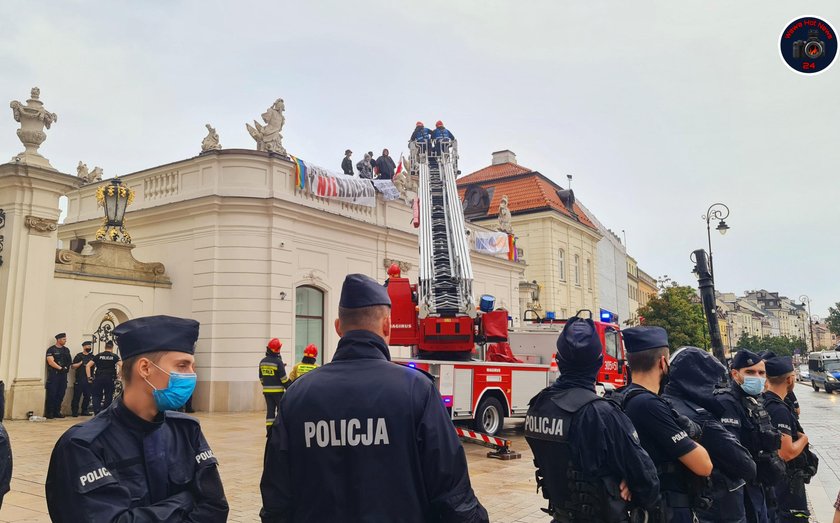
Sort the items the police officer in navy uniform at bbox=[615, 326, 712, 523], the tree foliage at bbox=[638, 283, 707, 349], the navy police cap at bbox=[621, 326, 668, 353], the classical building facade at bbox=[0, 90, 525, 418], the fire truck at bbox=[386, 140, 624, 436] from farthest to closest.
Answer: the tree foliage at bbox=[638, 283, 707, 349] < the classical building facade at bbox=[0, 90, 525, 418] < the fire truck at bbox=[386, 140, 624, 436] < the navy police cap at bbox=[621, 326, 668, 353] < the police officer in navy uniform at bbox=[615, 326, 712, 523]

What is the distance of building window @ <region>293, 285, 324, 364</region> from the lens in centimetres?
1945

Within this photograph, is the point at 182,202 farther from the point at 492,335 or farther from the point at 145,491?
the point at 145,491

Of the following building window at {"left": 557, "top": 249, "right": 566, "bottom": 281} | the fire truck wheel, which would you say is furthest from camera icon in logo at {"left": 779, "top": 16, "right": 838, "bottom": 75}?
building window at {"left": 557, "top": 249, "right": 566, "bottom": 281}

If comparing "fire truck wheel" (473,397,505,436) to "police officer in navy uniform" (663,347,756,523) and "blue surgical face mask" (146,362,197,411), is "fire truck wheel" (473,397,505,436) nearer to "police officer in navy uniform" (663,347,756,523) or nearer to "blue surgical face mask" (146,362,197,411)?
"police officer in navy uniform" (663,347,756,523)

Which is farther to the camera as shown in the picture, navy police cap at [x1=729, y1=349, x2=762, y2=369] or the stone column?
the stone column

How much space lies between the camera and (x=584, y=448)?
3.37 metres

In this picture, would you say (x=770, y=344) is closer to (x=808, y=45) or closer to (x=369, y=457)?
(x=808, y=45)

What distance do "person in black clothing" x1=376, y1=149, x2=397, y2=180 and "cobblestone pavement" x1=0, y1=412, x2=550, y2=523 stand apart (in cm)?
1207

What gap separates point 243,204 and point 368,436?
1627 cm

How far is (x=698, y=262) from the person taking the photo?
725 centimetres

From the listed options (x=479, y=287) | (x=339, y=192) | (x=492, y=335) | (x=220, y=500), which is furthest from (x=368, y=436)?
(x=479, y=287)

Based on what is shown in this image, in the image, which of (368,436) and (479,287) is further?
(479,287)

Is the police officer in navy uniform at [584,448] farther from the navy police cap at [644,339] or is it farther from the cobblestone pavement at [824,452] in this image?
the cobblestone pavement at [824,452]

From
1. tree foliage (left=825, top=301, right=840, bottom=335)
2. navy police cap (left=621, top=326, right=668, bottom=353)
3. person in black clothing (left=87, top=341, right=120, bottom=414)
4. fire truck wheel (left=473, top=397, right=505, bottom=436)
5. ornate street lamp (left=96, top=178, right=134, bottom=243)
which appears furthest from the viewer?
tree foliage (left=825, top=301, right=840, bottom=335)
